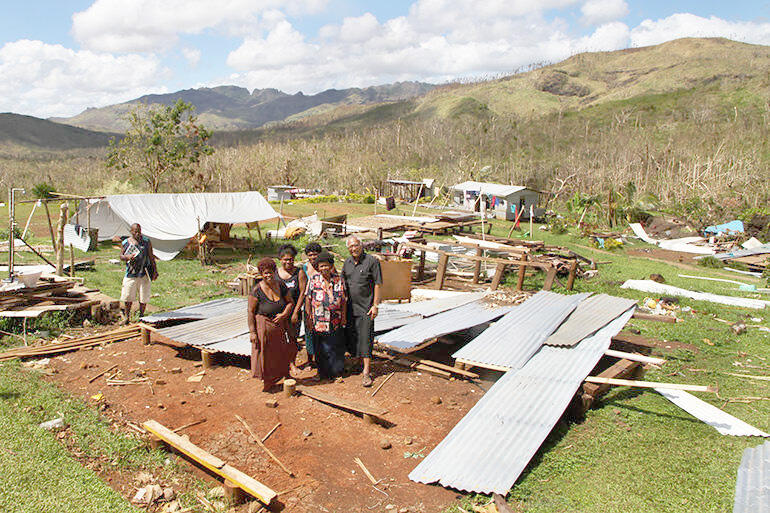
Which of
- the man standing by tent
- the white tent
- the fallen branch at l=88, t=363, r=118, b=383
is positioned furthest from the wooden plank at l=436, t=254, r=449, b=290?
the white tent

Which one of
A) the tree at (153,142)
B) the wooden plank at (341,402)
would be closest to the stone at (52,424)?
the wooden plank at (341,402)

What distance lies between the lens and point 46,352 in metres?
6.82

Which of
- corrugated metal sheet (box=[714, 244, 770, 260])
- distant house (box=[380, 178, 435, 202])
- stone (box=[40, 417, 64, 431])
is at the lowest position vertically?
corrugated metal sheet (box=[714, 244, 770, 260])

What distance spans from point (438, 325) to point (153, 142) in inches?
1099

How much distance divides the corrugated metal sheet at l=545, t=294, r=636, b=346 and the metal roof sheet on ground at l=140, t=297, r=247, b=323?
15.2 ft

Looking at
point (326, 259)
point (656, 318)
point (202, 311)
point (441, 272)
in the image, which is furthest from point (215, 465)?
point (441, 272)

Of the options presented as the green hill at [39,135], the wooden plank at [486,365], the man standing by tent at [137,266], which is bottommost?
the wooden plank at [486,365]

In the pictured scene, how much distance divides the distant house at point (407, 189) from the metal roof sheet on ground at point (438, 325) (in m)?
31.2

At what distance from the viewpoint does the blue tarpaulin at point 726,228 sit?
20.7m

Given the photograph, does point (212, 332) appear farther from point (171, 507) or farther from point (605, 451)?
point (605, 451)

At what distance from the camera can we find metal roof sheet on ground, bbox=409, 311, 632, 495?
13.2 ft

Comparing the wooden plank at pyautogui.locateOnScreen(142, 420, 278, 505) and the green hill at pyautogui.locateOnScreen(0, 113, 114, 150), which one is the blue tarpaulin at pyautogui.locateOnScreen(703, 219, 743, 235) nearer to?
the wooden plank at pyautogui.locateOnScreen(142, 420, 278, 505)

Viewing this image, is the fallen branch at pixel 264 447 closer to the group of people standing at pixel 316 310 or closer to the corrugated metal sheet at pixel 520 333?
the group of people standing at pixel 316 310

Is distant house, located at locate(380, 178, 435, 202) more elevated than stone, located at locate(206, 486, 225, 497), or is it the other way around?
distant house, located at locate(380, 178, 435, 202)
